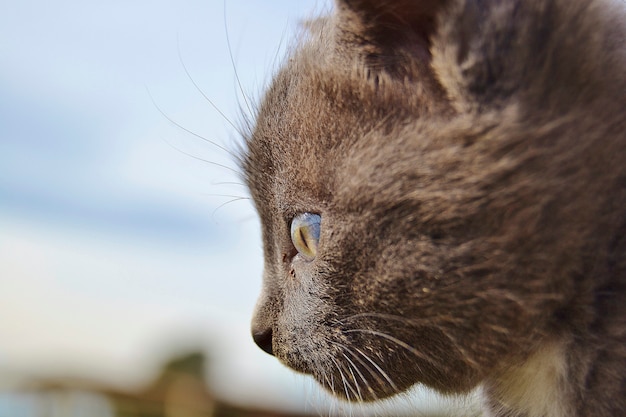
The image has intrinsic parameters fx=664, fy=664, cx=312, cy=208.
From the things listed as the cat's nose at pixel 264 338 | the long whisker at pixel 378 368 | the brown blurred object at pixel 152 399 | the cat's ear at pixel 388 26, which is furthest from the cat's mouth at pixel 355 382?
the brown blurred object at pixel 152 399

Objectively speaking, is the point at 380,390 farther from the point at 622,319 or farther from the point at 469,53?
the point at 469,53

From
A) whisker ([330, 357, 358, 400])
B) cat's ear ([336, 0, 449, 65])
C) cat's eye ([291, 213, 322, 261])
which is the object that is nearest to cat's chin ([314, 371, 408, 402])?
whisker ([330, 357, 358, 400])

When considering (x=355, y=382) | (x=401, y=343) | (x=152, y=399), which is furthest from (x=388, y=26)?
(x=152, y=399)

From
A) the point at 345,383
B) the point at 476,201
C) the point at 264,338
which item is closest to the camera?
the point at 476,201

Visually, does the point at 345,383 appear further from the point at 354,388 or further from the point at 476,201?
the point at 476,201

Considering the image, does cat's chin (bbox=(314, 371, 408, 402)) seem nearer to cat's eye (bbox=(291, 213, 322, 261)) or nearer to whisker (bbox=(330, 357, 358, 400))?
whisker (bbox=(330, 357, 358, 400))

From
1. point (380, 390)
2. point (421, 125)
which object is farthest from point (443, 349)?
point (421, 125)

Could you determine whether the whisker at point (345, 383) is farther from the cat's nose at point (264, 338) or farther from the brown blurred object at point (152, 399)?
the brown blurred object at point (152, 399)
